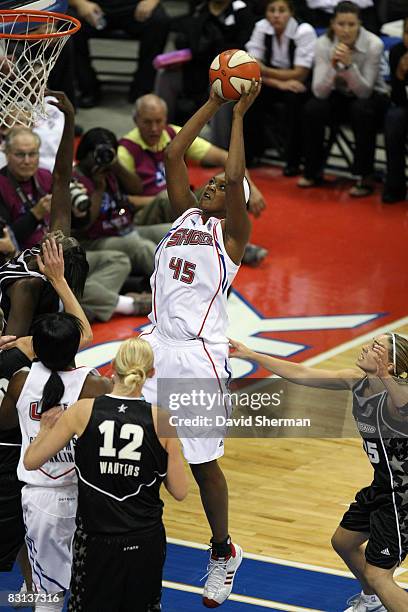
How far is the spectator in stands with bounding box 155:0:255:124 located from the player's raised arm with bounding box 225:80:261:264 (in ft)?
24.9

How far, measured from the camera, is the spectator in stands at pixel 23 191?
30.6 ft

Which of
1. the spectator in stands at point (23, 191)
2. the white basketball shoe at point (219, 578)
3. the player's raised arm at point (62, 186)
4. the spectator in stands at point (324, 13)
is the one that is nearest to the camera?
the white basketball shoe at point (219, 578)

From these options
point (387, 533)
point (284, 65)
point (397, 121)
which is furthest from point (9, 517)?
point (284, 65)

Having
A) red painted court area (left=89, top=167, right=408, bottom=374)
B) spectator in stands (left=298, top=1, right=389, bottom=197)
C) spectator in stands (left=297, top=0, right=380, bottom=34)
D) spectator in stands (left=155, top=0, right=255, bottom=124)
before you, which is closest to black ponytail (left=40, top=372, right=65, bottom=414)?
red painted court area (left=89, top=167, right=408, bottom=374)

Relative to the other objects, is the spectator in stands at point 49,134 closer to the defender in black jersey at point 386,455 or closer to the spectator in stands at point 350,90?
the spectator in stands at point 350,90

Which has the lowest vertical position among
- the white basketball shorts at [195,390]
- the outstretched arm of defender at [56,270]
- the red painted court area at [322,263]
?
the red painted court area at [322,263]

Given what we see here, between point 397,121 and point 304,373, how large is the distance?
6753 mm

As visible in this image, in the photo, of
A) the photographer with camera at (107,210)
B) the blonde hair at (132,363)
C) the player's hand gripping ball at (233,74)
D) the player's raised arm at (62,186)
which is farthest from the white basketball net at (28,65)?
the photographer with camera at (107,210)

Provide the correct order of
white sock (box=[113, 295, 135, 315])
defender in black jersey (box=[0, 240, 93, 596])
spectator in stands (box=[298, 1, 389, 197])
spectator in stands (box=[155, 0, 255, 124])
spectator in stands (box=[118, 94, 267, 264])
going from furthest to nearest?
spectator in stands (box=[155, 0, 255, 124]), spectator in stands (box=[298, 1, 389, 197]), spectator in stands (box=[118, 94, 267, 264]), white sock (box=[113, 295, 135, 315]), defender in black jersey (box=[0, 240, 93, 596])

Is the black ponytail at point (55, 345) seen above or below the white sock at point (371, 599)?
above

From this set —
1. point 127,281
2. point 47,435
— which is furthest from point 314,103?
point 47,435

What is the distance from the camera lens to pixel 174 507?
24.0ft

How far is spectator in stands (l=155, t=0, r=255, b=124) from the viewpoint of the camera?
44.2ft

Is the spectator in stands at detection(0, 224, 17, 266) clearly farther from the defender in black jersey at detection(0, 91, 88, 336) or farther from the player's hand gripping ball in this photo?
the player's hand gripping ball
